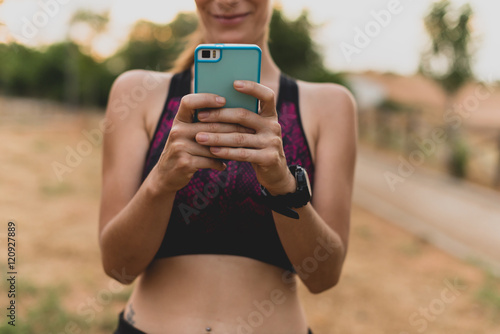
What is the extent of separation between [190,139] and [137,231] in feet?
1.57

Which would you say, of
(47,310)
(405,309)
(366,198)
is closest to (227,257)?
(47,310)

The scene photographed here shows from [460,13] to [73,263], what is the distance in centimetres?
1204

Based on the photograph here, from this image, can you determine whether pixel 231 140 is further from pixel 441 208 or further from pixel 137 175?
pixel 441 208

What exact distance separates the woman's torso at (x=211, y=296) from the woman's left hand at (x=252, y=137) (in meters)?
0.55

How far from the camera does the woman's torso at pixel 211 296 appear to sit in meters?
1.70

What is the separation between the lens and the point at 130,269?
68.1 inches

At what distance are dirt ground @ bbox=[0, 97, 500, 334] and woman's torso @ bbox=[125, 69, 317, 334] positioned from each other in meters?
3.28

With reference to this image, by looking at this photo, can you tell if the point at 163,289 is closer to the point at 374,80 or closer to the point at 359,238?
the point at 359,238

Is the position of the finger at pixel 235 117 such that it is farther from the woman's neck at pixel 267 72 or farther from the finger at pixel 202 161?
the woman's neck at pixel 267 72

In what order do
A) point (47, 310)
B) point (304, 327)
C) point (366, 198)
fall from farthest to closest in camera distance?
point (366, 198) → point (47, 310) → point (304, 327)

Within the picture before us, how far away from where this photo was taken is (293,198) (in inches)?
54.4

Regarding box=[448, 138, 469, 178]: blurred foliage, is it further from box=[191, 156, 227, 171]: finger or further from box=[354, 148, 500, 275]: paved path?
box=[191, 156, 227, 171]: finger

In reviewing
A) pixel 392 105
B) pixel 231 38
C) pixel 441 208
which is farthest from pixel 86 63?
pixel 231 38

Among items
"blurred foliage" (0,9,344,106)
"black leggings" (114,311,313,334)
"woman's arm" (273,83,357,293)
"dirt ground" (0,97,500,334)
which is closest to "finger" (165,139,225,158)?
"woman's arm" (273,83,357,293)
